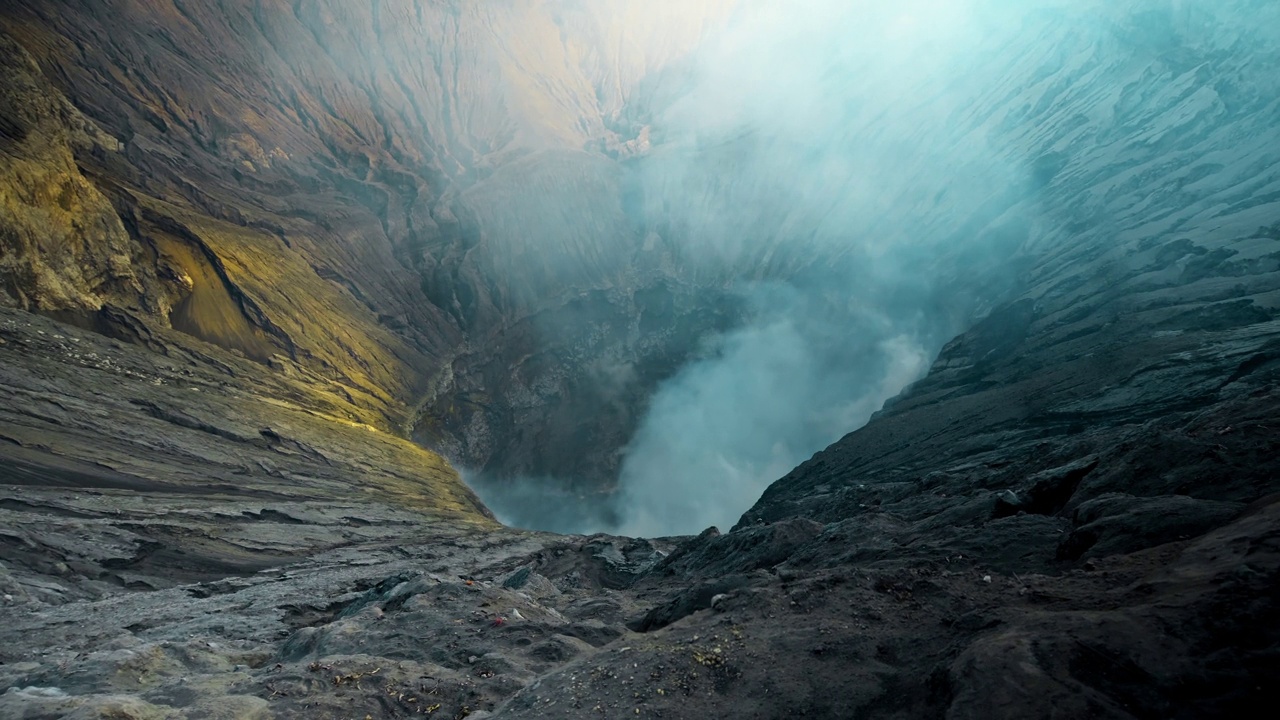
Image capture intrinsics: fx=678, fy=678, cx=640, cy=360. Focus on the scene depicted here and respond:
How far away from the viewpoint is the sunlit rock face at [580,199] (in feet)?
207

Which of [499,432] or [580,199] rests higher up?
[580,199]

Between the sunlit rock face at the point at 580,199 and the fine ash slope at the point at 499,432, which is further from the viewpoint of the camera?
the sunlit rock face at the point at 580,199

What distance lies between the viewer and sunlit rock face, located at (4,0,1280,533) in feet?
207

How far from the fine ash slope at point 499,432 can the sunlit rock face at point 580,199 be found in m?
0.70

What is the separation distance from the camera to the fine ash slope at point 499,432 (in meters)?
11.8

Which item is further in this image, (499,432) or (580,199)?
(580,199)

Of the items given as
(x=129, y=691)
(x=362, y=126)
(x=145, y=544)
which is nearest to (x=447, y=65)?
(x=362, y=126)

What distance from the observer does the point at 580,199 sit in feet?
388

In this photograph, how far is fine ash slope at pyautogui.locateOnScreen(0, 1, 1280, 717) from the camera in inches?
463

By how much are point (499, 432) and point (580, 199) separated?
4706 centimetres

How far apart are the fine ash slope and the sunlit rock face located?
70 cm

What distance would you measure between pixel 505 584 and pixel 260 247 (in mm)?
61889

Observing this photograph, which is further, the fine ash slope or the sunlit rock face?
the sunlit rock face

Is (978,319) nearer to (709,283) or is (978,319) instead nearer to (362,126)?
(709,283)
